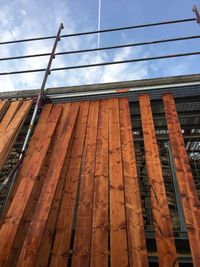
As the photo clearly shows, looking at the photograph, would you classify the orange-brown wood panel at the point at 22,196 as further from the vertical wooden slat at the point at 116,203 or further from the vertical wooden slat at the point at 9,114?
the vertical wooden slat at the point at 116,203

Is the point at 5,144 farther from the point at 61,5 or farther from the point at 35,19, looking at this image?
the point at 61,5

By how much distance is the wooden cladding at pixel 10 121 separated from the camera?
3137 mm

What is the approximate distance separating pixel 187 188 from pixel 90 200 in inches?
42.8

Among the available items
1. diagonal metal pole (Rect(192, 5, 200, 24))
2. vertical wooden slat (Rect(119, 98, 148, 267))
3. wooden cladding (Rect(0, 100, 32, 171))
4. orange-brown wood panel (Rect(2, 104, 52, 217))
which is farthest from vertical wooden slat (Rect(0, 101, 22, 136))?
diagonal metal pole (Rect(192, 5, 200, 24))

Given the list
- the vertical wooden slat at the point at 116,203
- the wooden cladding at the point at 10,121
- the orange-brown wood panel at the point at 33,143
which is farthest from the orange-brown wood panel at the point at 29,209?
the vertical wooden slat at the point at 116,203

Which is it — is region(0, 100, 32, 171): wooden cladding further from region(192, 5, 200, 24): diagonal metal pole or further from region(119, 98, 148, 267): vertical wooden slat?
region(192, 5, 200, 24): diagonal metal pole

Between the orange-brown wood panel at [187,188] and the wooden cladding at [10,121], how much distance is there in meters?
2.20

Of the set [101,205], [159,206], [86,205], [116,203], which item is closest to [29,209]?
[86,205]

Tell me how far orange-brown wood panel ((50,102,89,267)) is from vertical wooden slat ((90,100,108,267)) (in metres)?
0.24

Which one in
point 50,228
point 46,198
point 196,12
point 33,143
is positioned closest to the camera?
point 50,228

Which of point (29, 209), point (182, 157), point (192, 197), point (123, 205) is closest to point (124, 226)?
point (123, 205)

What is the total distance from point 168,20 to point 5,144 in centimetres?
481

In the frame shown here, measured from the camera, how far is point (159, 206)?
2350mm

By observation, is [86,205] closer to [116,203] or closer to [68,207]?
A: [68,207]
